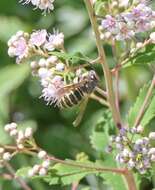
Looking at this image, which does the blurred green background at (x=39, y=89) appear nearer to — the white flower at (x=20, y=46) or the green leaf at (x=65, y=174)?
the green leaf at (x=65, y=174)

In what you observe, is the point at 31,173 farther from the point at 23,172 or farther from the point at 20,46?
the point at 20,46

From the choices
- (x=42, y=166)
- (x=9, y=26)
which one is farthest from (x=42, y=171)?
(x=9, y=26)

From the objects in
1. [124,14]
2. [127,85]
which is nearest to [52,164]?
[124,14]

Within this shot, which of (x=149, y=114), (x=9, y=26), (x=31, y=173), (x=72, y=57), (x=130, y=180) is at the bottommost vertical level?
(x=130, y=180)

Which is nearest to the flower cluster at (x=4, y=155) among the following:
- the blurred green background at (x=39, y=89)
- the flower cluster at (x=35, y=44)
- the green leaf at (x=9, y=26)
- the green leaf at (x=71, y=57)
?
the flower cluster at (x=35, y=44)

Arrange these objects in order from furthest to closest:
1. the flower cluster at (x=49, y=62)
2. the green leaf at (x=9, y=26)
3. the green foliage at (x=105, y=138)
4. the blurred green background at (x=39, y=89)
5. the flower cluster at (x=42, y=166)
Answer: the green leaf at (x=9, y=26)
the blurred green background at (x=39, y=89)
the green foliage at (x=105, y=138)
the flower cluster at (x=42, y=166)
the flower cluster at (x=49, y=62)

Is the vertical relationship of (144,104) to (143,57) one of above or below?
below
